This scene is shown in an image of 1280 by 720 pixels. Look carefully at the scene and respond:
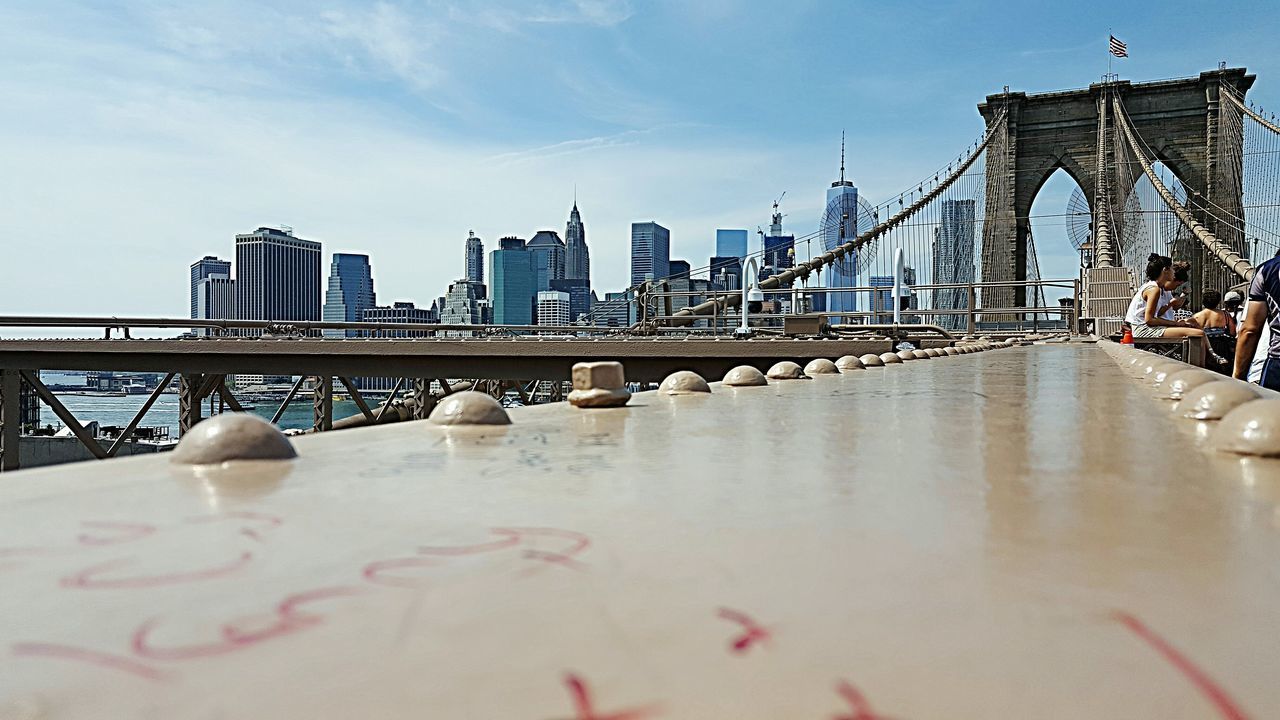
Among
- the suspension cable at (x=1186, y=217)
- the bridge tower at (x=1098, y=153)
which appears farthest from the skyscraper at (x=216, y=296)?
the suspension cable at (x=1186, y=217)

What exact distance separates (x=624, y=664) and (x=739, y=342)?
11680mm

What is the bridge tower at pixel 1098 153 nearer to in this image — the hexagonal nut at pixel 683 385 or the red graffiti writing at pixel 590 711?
the hexagonal nut at pixel 683 385

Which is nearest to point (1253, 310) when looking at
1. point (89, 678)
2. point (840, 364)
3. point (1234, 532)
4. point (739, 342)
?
point (840, 364)

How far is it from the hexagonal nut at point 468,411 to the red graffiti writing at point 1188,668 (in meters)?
1.97

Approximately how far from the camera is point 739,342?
40.5ft

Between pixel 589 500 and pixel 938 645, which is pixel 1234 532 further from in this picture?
pixel 589 500

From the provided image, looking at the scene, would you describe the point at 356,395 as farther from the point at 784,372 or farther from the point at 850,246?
the point at 850,246

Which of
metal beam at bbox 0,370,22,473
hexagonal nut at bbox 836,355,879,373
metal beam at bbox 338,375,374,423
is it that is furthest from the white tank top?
metal beam at bbox 0,370,22,473

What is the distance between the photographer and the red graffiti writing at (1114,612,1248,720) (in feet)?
2.28

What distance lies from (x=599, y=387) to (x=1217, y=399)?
206cm

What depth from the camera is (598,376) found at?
3416 mm

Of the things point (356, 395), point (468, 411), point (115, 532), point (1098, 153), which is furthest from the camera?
point (1098, 153)

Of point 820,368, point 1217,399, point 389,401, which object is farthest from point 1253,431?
point 389,401

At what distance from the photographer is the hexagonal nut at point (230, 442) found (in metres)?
1.82
